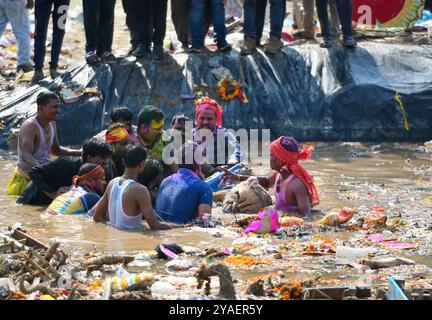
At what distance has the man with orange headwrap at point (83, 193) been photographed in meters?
9.65

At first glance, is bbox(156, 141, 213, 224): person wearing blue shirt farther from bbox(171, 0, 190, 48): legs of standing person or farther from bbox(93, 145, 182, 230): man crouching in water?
bbox(171, 0, 190, 48): legs of standing person

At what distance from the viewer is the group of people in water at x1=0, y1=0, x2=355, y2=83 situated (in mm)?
13641

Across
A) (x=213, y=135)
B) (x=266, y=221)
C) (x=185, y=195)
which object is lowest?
(x=266, y=221)

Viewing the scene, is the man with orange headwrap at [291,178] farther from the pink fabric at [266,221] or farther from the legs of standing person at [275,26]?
the legs of standing person at [275,26]

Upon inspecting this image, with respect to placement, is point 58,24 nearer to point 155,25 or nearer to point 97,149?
point 155,25

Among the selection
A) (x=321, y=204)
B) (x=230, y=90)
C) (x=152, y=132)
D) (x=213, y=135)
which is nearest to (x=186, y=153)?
(x=152, y=132)

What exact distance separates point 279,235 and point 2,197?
3.15m

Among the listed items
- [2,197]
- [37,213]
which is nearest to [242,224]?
[37,213]

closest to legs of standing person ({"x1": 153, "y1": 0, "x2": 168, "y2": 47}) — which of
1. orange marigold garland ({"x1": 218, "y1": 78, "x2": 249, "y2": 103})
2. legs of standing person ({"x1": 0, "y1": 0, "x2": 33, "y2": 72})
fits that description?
orange marigold garland ({"x1": 218, "y1": 78, "x2": 249, "y2": 103})

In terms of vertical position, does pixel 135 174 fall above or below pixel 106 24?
below

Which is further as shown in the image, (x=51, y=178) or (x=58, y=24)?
(x=58, y=24)

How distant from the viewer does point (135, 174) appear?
8.91 m

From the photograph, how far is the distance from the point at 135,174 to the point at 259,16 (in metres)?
5.73

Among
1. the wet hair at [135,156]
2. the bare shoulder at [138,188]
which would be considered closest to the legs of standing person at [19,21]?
the wet hair at [135,156]
